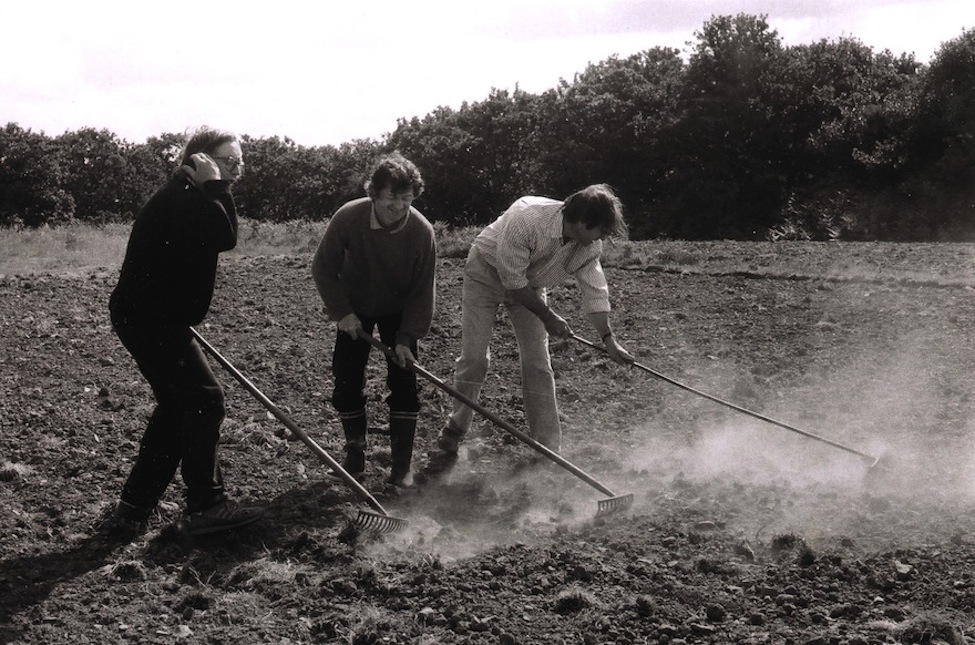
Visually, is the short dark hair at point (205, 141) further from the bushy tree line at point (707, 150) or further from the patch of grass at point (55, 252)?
the bushy tree line at point (707, 150)

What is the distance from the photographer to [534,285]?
5.57 metres

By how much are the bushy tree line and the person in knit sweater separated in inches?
702

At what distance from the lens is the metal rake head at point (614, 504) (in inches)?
194

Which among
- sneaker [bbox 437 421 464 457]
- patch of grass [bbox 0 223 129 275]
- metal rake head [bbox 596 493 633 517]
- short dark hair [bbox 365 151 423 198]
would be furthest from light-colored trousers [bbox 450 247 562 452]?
patch of grass [bbox 0 223 129 275]

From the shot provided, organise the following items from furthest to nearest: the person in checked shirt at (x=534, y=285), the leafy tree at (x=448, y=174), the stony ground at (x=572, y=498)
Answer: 1. the leafy tree at (x=448, y=174)
2. the person in checked shirt at (x=534, y=285)
3. the stony ground at (x=572, y=498)

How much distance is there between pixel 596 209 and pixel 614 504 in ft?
4.27

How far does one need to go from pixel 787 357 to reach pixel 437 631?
4.76m

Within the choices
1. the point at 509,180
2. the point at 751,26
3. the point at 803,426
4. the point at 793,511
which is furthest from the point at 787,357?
the point at 509,180

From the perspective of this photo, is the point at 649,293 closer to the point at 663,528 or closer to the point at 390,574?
the point at 663,528

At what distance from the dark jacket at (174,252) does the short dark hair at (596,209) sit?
5.09 feet

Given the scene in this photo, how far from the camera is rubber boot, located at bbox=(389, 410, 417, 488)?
5.49 metres

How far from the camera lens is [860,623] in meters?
3.70

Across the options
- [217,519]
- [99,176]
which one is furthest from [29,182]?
[217,519]

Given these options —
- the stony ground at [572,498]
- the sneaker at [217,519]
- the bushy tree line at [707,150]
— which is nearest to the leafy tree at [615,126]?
the bushy tree line at [707,150]
